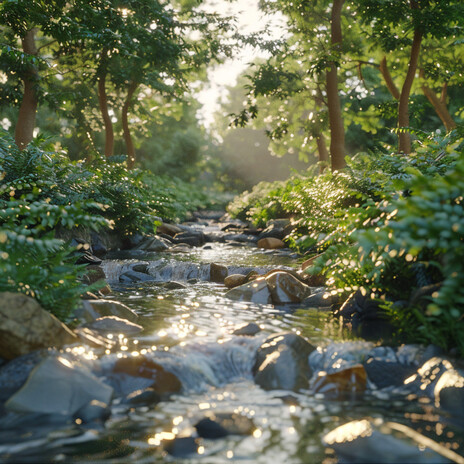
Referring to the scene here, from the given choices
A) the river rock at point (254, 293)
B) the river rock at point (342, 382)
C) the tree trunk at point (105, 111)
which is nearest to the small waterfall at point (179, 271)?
the river rock at point (254, 293)

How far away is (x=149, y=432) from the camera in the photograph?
9.76 ft

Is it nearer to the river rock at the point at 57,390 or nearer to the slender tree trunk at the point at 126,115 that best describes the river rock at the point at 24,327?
the river rock at the point at 57,390

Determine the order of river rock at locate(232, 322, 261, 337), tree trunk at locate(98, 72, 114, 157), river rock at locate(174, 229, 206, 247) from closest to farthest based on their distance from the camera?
1. river rock at locate(232, 322, 261, 337)
2. river rock at locate(174, 229, 206, 247)
3. tree trunk at locate(98, 72, 114, 157)

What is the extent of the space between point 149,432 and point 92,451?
1.26ft

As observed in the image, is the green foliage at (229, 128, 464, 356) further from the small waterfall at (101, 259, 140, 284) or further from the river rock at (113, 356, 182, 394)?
the small waterfall at (101, 259, 140, 284)

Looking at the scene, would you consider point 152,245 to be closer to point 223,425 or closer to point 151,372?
point 151,372

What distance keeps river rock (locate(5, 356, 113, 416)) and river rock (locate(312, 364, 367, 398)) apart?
→ 5.55ft

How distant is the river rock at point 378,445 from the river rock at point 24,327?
240 centimetres

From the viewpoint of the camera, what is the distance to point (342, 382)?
3750 mm

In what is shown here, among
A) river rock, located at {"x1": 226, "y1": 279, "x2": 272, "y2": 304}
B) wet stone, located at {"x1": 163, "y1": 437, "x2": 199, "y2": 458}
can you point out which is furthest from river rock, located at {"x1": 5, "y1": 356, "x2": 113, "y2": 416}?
river rock, located at {"x1": 226, "y1": 279, "x2": 272, "y2": 304}

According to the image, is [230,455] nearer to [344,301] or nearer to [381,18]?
[344,301]

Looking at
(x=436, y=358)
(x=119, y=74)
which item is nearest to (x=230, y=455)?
(x=436, y=358)

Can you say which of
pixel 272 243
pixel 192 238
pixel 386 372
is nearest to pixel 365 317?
pixel 386 372

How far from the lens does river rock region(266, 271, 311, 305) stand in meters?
6.63
